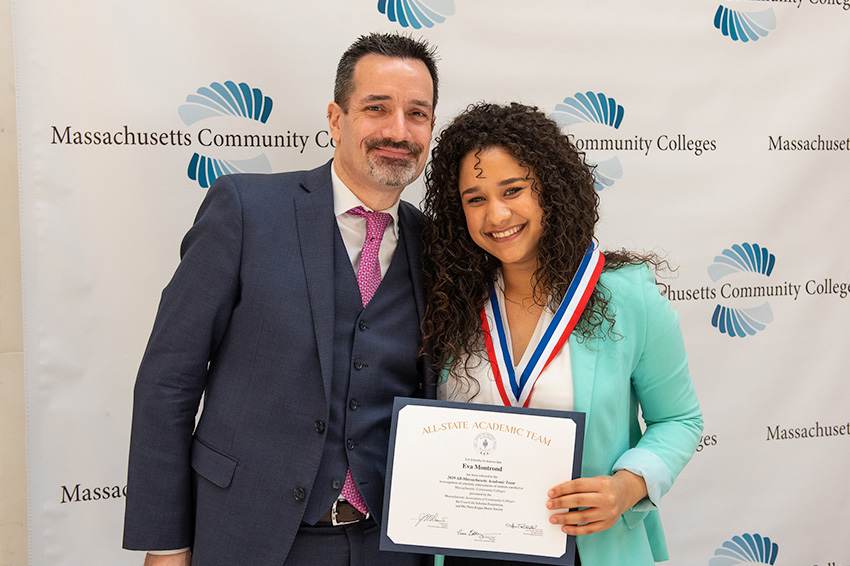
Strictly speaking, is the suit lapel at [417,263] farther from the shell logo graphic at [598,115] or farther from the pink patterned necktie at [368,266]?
the shell logo graphic at [598,115]

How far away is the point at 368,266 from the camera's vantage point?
1.85 m

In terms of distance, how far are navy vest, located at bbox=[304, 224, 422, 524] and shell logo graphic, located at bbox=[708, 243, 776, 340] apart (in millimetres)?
1843

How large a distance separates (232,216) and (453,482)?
2.96 ft

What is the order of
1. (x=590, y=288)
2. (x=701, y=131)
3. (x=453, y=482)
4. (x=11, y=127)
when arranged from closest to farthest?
(x=453, y=482) < (x=590, y=288) < (x=11, y=127) < (x=701, y=131)

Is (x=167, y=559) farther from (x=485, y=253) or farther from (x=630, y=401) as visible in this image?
(x=630, y=401)

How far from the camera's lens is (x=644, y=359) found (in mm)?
1875

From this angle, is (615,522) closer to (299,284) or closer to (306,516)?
(306,516)

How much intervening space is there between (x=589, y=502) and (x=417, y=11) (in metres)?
1.97

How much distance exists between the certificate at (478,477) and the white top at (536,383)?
14cm

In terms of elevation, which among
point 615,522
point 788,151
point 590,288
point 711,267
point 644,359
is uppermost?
point 788,151

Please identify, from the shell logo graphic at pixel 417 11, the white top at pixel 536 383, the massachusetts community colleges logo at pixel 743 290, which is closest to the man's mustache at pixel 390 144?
the white top at pixel 536 383

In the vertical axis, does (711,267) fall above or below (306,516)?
above

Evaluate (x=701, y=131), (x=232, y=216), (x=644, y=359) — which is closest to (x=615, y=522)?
(x=644, y=359)
